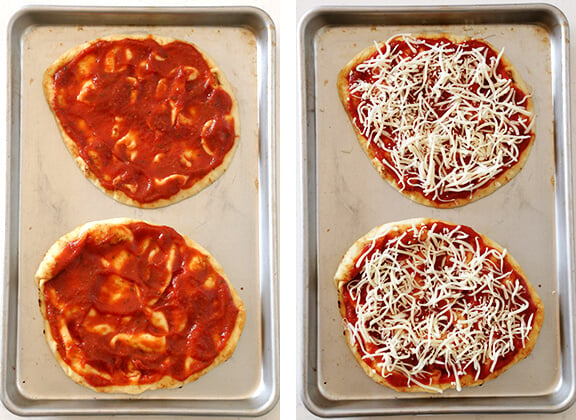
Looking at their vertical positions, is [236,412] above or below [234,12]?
below

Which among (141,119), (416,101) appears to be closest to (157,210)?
(141,119)

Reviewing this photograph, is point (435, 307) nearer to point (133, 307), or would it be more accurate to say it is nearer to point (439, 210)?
point (439, 210)

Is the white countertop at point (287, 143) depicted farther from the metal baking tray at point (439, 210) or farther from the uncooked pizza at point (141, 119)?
the uncooked pizza at point (141, 119)

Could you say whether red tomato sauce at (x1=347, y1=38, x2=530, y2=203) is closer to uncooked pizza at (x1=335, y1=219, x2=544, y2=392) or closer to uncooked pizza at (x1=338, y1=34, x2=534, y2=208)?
uncooked pizza at (x1=338, y1=34, x2=534, y2=208)

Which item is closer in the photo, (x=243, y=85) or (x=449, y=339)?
(x=449, y=339)

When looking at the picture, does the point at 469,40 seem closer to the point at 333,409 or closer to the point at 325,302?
the point at 325,302

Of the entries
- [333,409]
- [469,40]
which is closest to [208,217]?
[333,409]
